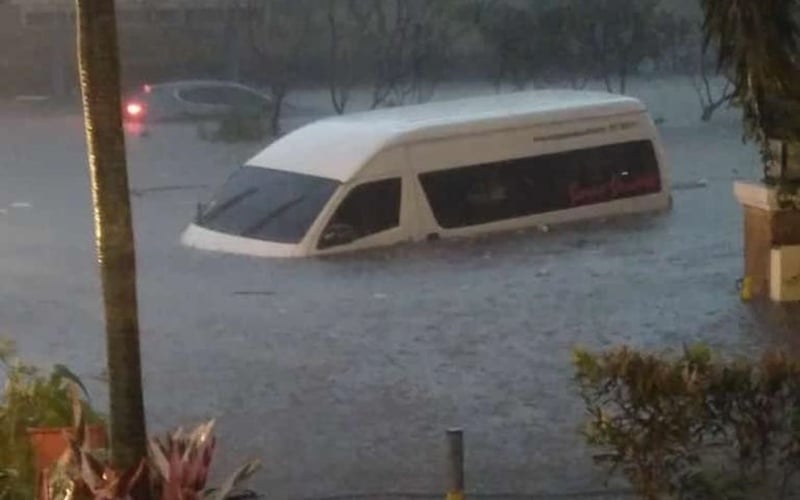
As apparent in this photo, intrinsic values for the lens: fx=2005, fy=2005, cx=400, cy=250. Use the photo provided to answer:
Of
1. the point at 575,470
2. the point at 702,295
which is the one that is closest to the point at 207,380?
the point at 575,470

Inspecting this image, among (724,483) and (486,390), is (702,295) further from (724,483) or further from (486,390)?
(724,483)

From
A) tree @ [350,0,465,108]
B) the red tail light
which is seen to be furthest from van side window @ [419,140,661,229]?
tree @ [350,0,465,108]

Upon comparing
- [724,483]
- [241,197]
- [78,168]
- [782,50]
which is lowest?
[78,168]

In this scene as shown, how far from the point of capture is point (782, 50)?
35.4ft

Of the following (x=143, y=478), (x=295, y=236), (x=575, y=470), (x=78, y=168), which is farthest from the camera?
(x=78, y=168)

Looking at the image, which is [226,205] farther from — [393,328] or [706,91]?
[706,91]

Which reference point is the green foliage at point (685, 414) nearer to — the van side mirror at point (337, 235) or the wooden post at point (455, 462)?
the wooden post at point (455, 462)

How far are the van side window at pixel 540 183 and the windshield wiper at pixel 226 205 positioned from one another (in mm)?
1857

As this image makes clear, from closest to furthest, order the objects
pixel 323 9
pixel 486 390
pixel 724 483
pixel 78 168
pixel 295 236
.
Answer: pixel 724 483, pixel 486 390, pixel 295 236, pixel 78 168, pixel 323 9

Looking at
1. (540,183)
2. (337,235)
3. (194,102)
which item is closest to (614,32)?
(194,102)

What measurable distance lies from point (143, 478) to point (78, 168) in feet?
87.2

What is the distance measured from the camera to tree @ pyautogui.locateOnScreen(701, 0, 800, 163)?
10.4m

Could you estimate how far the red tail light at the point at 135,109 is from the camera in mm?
39469

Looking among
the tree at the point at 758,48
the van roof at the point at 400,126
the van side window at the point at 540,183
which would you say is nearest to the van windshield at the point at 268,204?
the van roof at the point at 400,126
